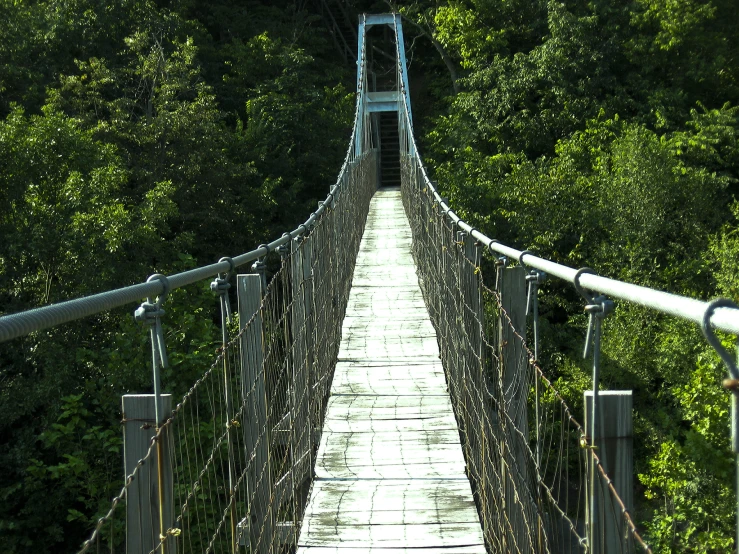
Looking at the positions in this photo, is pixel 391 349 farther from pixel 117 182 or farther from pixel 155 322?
pixel 117 182

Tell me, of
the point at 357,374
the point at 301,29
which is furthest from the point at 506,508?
the point at 301,29

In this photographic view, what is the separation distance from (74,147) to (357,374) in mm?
6950

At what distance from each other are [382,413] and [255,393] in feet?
3.34

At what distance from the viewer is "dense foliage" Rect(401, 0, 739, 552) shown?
9.59 m

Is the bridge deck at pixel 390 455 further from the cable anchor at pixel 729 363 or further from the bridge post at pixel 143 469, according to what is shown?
the cable anchor at pixel 729 363

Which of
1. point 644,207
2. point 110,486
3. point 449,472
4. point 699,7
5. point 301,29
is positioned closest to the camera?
point 449,472

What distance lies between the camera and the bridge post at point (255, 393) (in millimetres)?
2330

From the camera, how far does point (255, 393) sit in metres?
2.62

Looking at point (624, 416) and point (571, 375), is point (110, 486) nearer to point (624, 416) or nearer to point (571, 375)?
point (571, 375)

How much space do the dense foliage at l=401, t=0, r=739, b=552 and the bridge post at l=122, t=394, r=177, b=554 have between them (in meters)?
8.01

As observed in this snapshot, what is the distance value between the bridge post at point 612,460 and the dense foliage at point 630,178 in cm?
786

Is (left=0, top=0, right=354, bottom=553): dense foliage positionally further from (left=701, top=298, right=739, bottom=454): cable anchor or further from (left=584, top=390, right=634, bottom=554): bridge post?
(left=701, top=298, right=739, bottom=454): cable anchor

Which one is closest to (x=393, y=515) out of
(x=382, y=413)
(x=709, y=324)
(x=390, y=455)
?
(x=390, y=455)

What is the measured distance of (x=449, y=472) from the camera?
2977 millimetres
